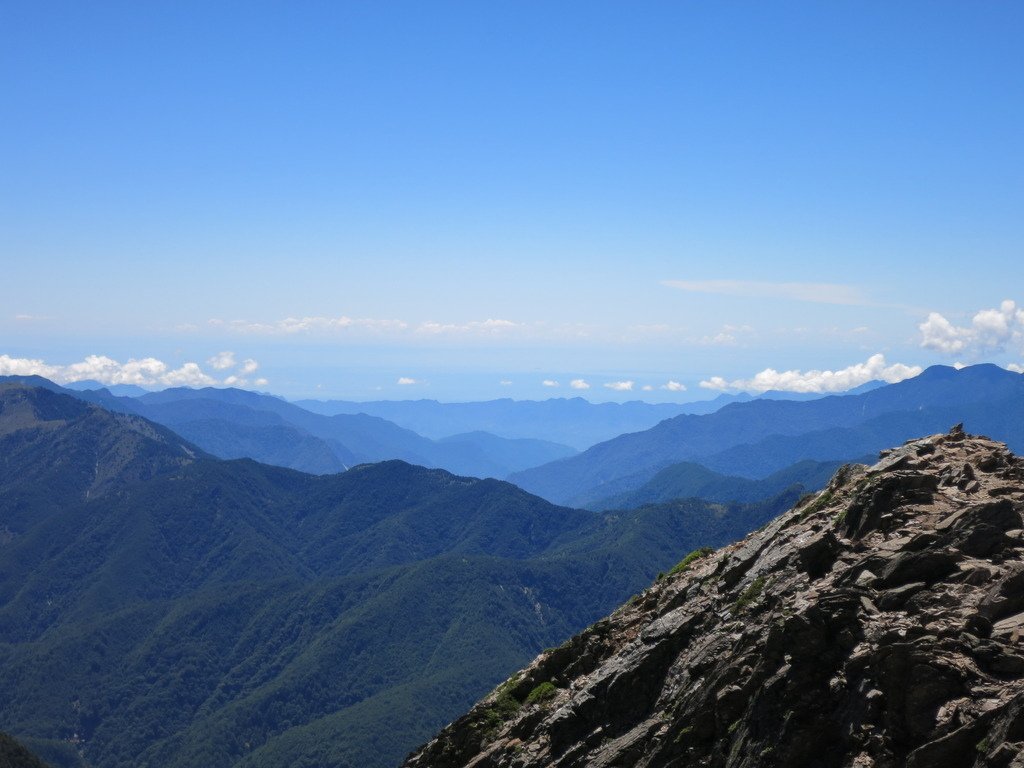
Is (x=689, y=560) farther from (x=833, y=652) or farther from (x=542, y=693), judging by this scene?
(x=833, y=652)

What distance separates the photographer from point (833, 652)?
105 ft

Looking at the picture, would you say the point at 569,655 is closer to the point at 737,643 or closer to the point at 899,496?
the point at 737,643

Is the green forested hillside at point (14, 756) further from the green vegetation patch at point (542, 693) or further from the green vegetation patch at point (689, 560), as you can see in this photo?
the green vegetation patch at point (689, 560)

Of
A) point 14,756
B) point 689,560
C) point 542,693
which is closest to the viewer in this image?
point 542,693

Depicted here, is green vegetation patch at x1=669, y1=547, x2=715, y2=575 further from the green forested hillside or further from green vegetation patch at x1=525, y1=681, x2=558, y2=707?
the green forested hillside

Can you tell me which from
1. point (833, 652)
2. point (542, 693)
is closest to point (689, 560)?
point (542, 693)

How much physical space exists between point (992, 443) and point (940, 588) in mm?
18780

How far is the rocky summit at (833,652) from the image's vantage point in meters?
27.9

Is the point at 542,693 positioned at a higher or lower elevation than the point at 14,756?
higher

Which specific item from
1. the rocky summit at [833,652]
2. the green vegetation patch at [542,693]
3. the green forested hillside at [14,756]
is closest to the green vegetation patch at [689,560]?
the rocky summit at [833,652]

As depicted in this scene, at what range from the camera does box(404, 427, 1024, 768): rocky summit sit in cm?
2791

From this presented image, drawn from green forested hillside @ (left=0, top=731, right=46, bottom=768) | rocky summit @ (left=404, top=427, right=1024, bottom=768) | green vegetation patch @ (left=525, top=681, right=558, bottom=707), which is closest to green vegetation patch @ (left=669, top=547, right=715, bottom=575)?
rocky summit @ (left=404, top=427, right=1024, bottom=768)

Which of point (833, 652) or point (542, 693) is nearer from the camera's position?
point (833, 652)

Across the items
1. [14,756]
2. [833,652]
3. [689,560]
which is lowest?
[14,756]
